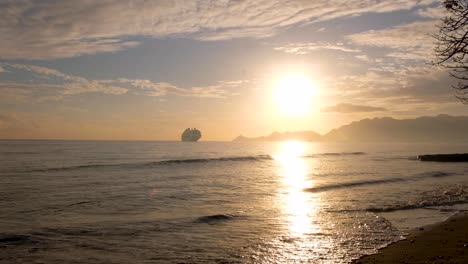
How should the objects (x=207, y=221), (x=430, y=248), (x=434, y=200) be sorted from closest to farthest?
(x=430, y=248)
(x=207, y=221)
(x=434, y=200)

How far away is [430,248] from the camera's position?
12.7 meters

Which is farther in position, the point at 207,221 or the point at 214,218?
the point at 214,218

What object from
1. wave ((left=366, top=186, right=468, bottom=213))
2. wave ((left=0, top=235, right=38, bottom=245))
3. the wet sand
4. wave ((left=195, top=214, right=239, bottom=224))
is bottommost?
wave ((left=195, top=214, right=239, bottom=224))

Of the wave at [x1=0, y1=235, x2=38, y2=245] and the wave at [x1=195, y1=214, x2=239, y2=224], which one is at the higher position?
the wave at [x1=0, y1=235, x2=38, y2=245]

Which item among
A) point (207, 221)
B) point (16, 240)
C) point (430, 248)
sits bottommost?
point (207, 221)

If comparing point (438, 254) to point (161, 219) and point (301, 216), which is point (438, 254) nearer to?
point (301, 216)

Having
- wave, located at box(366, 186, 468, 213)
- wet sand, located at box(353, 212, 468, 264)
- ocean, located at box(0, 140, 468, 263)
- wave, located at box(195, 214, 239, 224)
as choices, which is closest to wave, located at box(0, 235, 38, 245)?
ocean, located at box(0, 140, 468, 263)

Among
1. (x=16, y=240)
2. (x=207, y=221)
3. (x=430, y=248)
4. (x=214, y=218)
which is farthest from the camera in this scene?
(x=214, y=218)

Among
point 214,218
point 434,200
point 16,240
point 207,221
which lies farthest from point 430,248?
point 16,240

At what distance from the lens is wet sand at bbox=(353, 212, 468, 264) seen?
1131 cm

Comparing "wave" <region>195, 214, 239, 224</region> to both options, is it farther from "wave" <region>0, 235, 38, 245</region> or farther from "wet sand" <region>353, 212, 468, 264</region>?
"wet sand" <region>353, 212, 468, 264</region>

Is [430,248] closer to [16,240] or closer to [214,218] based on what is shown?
[214,218]

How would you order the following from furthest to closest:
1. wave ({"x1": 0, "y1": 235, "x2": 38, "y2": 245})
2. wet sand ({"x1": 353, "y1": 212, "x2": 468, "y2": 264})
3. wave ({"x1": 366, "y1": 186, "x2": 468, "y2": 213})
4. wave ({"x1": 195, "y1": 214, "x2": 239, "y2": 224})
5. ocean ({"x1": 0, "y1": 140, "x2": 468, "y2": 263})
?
wave ({"x1": 366, "y1": 186, "x2": 468, "y2": 213}) < wave ({"x1": 195, "y1": 214, "x2": 239, "y2": 224}) < wave ({"x1": 0, "y1": 235, "x2": 38, "y2": 245}) < ocean ({"x1": 0, "y1": 140, "x2": 468, "y2": 263}) < wet sand ({"x1": 353, "y1": 212, "x2": 468, "y2": 264})

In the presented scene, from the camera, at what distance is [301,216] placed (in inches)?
821
